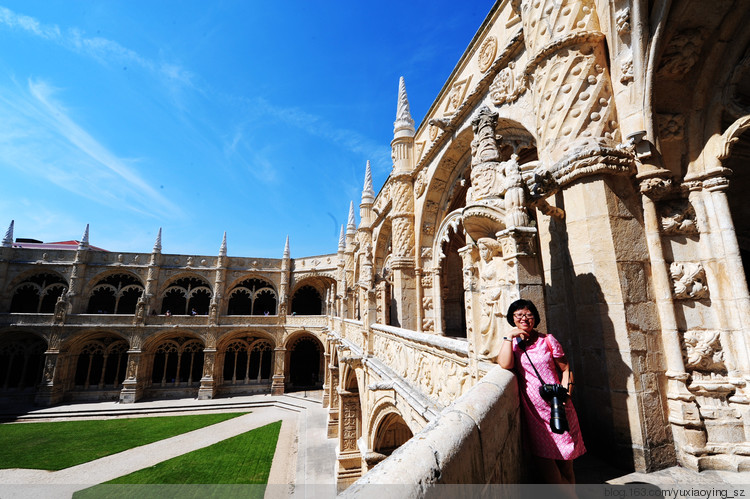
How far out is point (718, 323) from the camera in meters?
4.02

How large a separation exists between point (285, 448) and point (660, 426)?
18.2 metres

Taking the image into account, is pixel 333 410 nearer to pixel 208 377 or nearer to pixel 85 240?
pixel 208 377

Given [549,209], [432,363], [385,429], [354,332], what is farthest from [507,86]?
[354,332]

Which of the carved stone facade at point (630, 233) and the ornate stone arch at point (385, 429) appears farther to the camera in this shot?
the ornate stone arch at point (385, 429)

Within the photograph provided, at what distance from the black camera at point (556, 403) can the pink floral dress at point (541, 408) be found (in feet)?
0.64

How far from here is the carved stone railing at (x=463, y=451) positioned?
1226 mm

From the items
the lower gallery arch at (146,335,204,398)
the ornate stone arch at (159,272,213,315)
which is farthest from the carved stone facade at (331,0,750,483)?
the ornate stone arch at (159,272,213,315)

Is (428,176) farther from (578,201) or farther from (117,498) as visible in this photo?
(117,498)

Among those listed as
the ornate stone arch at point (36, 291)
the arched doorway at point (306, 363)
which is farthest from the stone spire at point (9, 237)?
the arched doorway at point (306, 363)

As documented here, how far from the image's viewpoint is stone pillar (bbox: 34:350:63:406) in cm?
2453

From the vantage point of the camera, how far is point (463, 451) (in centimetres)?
162

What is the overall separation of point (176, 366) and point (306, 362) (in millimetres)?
11210

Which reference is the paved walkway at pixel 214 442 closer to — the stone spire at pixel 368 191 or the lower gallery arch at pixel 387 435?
the lower gallery arch at pixel 387 435

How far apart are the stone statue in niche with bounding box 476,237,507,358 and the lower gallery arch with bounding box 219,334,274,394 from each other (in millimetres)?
29743
